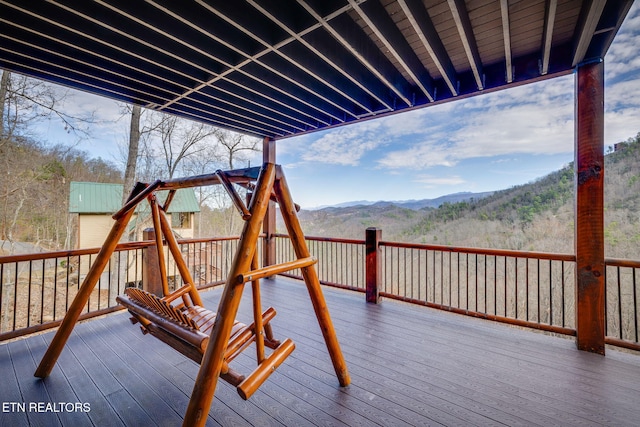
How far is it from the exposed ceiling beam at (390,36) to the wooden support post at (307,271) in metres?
1.40

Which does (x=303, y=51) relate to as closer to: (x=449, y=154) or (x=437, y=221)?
(x=437, y=221)

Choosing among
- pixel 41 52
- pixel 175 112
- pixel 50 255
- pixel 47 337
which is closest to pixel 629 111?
pixel 175 112

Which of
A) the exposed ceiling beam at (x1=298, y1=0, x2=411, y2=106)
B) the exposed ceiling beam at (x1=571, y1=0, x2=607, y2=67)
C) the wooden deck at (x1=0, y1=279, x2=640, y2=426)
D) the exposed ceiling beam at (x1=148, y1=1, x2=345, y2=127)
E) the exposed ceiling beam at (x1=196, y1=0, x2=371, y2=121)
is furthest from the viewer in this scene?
the exposed ceiling beam at (x1=148, y1=1, x2=345, y2=127)

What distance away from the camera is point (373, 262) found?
3.96 metres

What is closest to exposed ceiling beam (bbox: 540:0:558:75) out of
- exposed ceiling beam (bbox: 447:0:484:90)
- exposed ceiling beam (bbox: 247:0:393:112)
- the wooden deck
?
exposed ceiling beam (bbox: 447:0:484:90)

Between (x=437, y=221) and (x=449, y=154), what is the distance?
12.1 feet

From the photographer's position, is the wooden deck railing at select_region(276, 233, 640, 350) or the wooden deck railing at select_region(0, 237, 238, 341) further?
the wooden deck railing at select_region(0, 237, 238, 341)

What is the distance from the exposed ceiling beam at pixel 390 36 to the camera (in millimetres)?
2016

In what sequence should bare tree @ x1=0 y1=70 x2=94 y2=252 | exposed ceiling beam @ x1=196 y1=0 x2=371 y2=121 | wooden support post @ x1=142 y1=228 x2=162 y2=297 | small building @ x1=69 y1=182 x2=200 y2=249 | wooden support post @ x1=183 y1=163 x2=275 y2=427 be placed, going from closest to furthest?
wooden support post @ x1=183 y1=163 x2=275 y2=427 < exposed ceiling beam @ x1=196 y1=0 x2=371 y2=121 < wooden support post @ x1=142 y1=228 x2=162 y2=297 < bare tree @ x1=0 y1=70 x2=94 y2=252 < small building @ x1=69 y1=182 x2=200 y2=249

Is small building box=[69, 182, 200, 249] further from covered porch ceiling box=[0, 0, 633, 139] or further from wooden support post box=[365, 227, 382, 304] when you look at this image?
wooden support post box=[365, 227, 382, 304]

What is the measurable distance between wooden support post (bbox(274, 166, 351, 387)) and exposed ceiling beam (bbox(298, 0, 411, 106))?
1263 mm

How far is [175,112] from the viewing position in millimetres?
4082

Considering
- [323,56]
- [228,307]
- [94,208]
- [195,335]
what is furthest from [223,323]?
[94,208]

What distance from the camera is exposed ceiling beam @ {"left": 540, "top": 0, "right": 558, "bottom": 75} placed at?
1.93m
